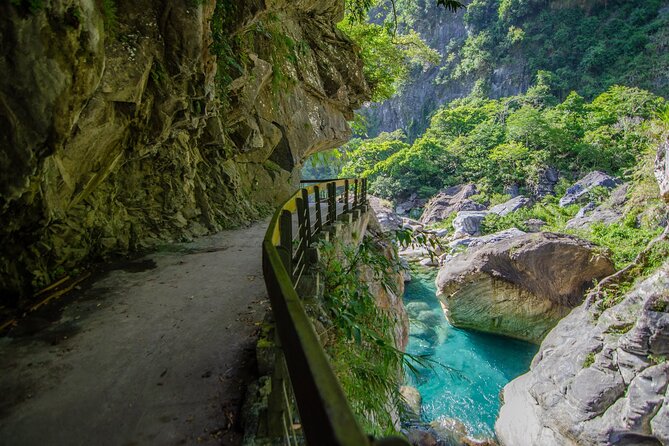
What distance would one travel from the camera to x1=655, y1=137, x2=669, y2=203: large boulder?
372 inches

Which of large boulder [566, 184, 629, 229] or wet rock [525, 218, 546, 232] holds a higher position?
large boulder [566, 184, 629, 229]

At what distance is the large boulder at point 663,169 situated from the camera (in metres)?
9.46

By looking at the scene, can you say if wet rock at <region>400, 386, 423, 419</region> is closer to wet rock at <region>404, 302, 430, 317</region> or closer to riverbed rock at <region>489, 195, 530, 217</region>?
wet rock at <region>404, 302, 430, 317</region>

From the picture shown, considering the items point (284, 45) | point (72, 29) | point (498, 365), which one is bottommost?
point (498, 365)

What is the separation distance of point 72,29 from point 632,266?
14370mm

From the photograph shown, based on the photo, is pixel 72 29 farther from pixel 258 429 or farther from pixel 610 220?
pixel 610 220

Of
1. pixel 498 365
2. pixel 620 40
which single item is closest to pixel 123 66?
pixel 498 365

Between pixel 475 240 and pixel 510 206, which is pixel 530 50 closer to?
pixel 510 206

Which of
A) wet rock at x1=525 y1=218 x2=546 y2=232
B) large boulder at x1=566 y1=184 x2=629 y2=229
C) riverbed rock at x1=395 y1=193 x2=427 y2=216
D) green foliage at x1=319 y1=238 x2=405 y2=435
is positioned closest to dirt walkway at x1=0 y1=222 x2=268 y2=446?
green foliage at x1=319 y1=238 x2=405 y2=435

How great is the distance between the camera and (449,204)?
32.9 meters

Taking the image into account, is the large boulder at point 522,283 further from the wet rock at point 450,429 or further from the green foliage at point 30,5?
the green foliage at point 30,5

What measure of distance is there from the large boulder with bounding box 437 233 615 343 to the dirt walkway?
14101 millimetres

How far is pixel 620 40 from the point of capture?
120 feet

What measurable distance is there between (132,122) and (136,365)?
3.20 metres
